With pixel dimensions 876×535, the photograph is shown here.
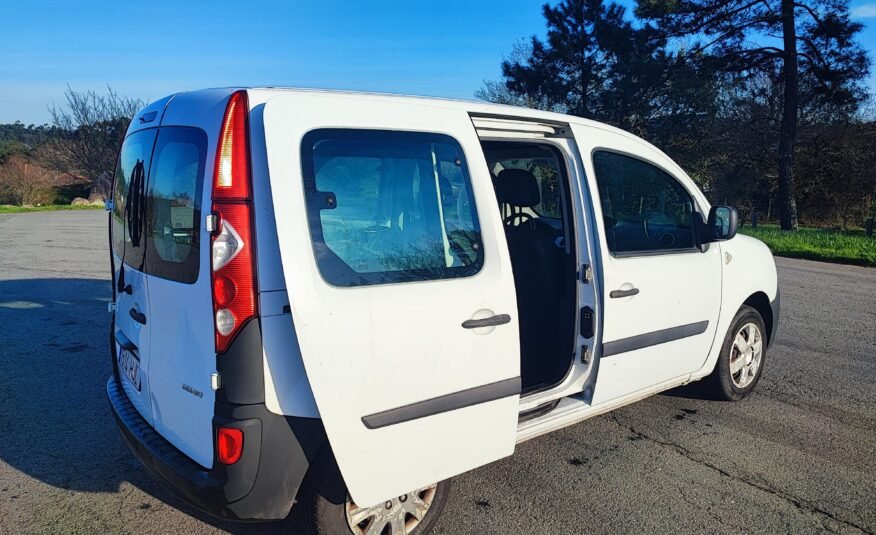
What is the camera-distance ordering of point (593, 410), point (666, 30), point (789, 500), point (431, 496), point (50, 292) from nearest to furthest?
point (431, 496) → point (789, 500) → point (593, 410) → point (50, 292) → point (666, 30)

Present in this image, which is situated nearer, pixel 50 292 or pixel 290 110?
pixel 290 110

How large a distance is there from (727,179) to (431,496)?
27931mm

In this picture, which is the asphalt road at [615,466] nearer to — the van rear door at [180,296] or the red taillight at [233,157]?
the van rear door at [180,296]

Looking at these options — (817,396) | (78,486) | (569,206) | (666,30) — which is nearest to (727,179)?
(666,30)

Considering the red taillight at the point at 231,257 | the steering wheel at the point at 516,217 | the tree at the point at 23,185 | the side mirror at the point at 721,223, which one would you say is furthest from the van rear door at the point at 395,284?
the tree at the point at 23,185

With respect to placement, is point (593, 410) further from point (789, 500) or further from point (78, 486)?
point (78, 486)

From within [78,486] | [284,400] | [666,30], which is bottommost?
[78,486]

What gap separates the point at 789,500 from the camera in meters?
3.09

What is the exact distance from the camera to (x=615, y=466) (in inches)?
136

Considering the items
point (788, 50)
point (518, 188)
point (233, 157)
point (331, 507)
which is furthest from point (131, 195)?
point (788, 50)

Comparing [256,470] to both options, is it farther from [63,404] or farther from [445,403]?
[63,404]

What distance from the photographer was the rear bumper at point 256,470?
84.6 inches

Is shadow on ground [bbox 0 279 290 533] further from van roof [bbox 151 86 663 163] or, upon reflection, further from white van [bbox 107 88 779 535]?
van roof [bbox 151 86 663 163]

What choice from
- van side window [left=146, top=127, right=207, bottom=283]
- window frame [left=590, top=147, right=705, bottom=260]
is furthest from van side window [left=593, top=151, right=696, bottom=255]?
van side window [left=146, top=127, right=207, bottom=283]
